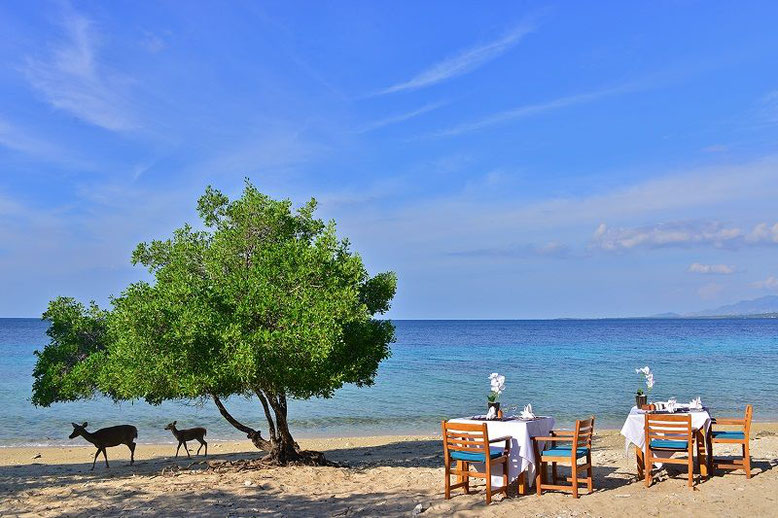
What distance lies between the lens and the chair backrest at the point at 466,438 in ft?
29.7

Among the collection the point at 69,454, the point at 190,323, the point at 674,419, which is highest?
the point at 190,323

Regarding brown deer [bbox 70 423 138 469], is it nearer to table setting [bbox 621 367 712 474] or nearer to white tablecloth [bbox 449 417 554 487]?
white tablecloth [bbox 449 417 554 487]

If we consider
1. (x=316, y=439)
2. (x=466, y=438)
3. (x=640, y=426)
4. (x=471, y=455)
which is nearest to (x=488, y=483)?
(x=471, y=455)

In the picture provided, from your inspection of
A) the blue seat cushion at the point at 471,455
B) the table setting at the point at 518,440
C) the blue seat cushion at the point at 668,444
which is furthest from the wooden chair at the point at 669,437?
the blue seat cushion at the point at 471,455

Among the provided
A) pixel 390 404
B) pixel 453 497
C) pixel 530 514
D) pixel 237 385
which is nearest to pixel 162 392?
pixel 237 385

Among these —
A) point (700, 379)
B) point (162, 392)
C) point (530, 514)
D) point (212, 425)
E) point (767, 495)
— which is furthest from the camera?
point (700, 379)

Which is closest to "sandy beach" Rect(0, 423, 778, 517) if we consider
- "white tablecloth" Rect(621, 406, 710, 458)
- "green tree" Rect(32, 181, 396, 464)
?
"white tablecloth" Rect(621, 406, 710, 458)

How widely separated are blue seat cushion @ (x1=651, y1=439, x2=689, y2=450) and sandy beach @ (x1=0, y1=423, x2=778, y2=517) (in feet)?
1.81

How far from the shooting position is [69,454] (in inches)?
693

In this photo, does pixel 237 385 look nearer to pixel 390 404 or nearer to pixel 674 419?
pixel 674 419

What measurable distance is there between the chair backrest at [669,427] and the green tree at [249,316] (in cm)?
480

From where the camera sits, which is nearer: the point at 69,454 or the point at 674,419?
the point at 674,419

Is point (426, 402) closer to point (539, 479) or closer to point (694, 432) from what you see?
point (694, 432)

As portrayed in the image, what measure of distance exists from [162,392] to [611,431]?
13273 mm
